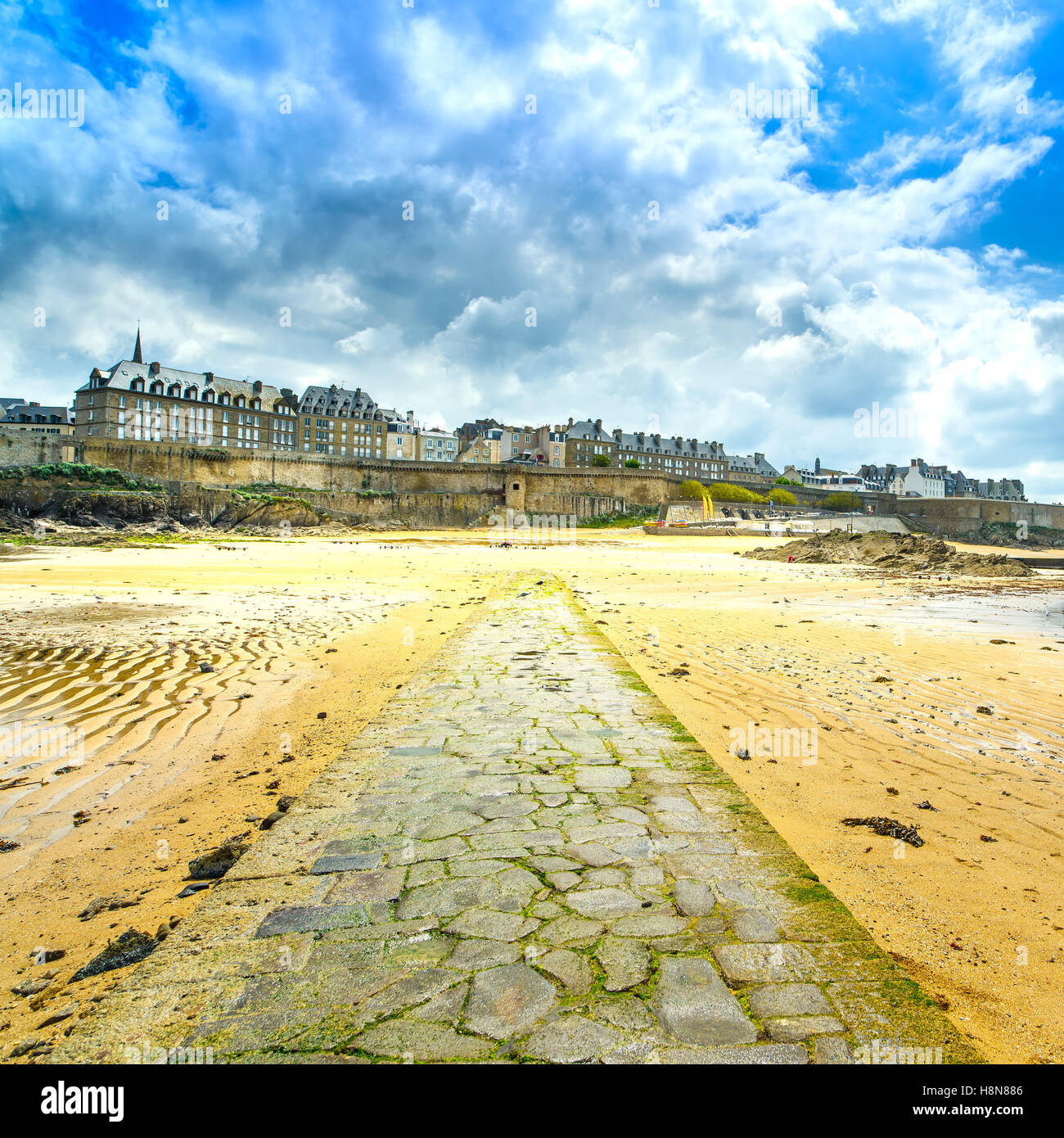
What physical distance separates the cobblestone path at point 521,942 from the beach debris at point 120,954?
459 millimetres

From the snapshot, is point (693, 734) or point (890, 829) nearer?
point (890, 829)

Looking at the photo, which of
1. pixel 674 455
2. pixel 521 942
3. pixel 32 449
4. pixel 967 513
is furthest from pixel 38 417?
pixel 967 513

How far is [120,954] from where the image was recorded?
295 cm

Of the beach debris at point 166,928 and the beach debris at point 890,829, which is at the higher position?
the beach debris at point 890,829

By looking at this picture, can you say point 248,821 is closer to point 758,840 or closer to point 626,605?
point 758,840

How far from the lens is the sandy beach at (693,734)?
3.13 meters

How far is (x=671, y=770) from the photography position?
4453 mm

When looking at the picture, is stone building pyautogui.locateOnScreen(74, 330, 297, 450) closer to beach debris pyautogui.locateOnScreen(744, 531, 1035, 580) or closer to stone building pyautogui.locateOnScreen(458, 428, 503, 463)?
stone building pyautogui.locateOnScreen(458, 428, 503, 463)

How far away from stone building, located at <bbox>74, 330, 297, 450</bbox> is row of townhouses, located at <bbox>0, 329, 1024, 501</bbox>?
114mm

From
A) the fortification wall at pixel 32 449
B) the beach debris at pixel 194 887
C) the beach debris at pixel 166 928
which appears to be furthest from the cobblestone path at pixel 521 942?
the fortification wall at pixel 32 449

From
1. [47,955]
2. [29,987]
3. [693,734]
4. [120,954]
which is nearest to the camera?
[29,987]

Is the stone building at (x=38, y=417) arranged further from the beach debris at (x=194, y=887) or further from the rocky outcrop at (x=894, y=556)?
the beach debris at (x=194, y=887)

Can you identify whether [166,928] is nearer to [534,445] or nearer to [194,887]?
[194,887]

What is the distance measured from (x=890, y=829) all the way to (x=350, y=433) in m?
104
